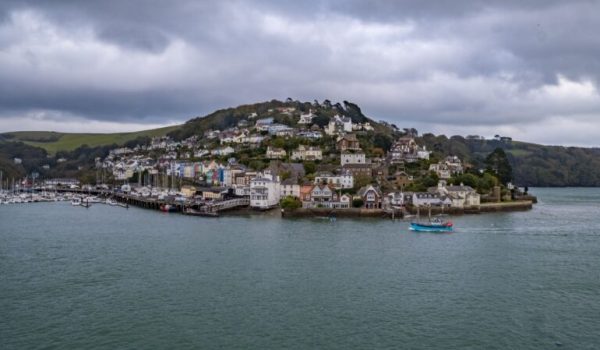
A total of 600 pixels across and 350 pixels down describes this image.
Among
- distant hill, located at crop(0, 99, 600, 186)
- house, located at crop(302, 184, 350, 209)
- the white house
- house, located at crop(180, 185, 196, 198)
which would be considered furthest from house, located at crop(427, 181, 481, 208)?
distant hill, located at crop(0, 99, 600, 186)

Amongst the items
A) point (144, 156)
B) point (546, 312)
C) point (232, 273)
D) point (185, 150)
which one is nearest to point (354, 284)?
point (232, 273)

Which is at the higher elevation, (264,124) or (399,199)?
(264,124)

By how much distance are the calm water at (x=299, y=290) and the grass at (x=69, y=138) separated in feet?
324

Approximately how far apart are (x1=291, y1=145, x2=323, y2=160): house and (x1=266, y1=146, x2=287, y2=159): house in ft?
3.98

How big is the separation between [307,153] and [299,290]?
145 feet

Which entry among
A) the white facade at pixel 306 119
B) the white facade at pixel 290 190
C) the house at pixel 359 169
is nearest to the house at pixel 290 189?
the white facade at pixel 290 190

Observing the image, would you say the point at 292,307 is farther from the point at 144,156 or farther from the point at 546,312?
the point at 144,156

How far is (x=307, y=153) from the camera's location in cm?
6078

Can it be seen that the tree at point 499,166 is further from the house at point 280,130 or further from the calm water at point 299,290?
the calm water at point 299,290

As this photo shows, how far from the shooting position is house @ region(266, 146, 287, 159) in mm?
61438

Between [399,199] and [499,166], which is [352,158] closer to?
[399,199]

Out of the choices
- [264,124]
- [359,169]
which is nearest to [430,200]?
[359,169]

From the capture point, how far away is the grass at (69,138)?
407 feet

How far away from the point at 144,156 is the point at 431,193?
62.4m
